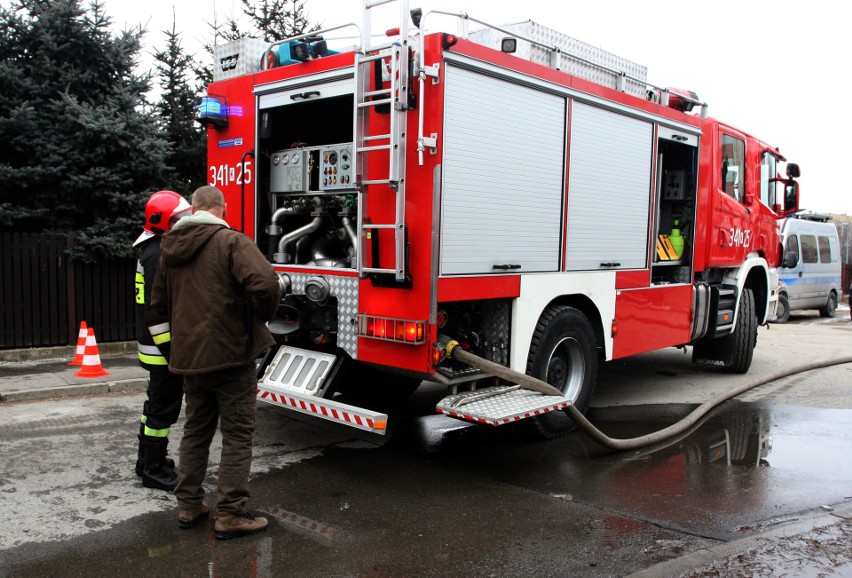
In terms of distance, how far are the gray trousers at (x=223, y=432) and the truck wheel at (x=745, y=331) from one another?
687 centimetres

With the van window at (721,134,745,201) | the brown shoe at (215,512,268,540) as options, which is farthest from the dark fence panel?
the van window at (721,134,745,201)

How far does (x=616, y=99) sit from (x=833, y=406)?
155 inches

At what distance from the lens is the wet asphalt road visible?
3607 millimetres

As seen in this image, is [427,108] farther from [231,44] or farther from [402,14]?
[231,44]

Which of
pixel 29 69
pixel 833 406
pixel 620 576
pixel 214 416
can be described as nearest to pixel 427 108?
pixel 214 416

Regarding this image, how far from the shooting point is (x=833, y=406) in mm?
7336

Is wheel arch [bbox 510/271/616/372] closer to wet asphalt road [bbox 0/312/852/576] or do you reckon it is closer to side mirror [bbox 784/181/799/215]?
wet asphalt road [bbox 0/312/852/576]

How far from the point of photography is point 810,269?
17.2 metres

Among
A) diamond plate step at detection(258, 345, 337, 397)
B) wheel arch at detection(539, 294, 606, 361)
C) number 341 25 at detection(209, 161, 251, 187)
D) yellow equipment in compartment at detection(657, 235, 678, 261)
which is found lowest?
diamond plate step at detection(258, 345, 337, 397)

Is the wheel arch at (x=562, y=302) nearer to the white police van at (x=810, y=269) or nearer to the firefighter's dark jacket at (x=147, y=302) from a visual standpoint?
the firefighter's dark jacket at (x=147, y=302)

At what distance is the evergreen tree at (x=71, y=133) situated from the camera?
9.07 metres

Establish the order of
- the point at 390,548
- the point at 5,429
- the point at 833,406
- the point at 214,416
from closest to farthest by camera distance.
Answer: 1. the point at 390,548
2. the point at 214,416
3. the point at 5,429
4. the point at 833,406

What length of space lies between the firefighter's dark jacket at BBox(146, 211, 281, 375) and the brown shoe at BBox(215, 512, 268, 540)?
800mm

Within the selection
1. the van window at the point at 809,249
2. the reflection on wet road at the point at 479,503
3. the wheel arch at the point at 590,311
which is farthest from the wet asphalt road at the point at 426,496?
the van window at the point at 809,249
